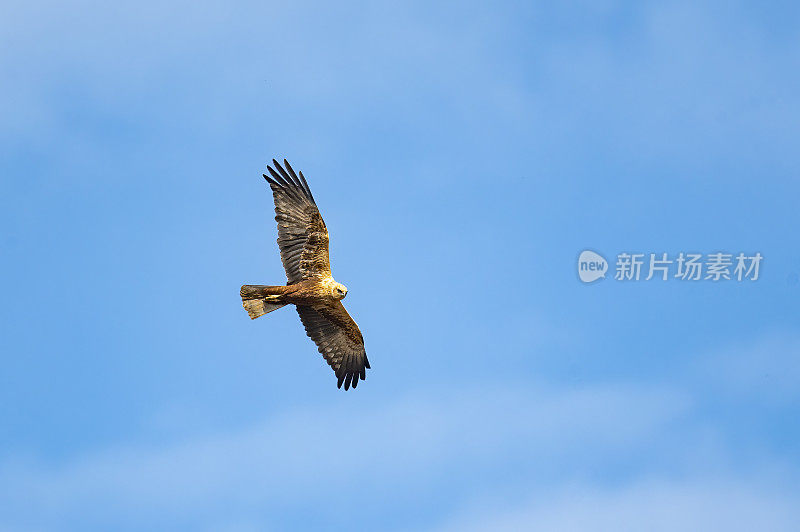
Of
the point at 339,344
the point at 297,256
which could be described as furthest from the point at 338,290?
the point at 339,344

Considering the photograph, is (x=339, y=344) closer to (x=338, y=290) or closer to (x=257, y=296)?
(x=338, y=290)

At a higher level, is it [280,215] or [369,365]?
[280,215]

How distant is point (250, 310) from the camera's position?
27.0 metres

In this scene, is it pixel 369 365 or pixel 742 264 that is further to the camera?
pixel 742 264

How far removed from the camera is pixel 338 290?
27375mm

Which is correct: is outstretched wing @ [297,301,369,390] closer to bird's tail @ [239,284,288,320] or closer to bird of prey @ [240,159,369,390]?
bird of prey @ [240,159,369,390]

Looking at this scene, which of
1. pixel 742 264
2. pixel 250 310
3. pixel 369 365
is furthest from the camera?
pixel 742 264

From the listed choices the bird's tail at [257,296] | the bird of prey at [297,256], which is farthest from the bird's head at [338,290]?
the bird's tail at [257,296]

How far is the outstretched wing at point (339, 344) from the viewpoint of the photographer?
94.5ft

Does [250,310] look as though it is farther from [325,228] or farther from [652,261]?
[652,261]

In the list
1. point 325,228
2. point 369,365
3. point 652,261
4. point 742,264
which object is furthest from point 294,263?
point 742,264

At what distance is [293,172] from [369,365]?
5.85 meters

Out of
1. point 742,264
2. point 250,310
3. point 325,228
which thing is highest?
point 742,264

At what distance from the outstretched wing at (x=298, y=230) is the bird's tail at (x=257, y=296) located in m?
0.72
